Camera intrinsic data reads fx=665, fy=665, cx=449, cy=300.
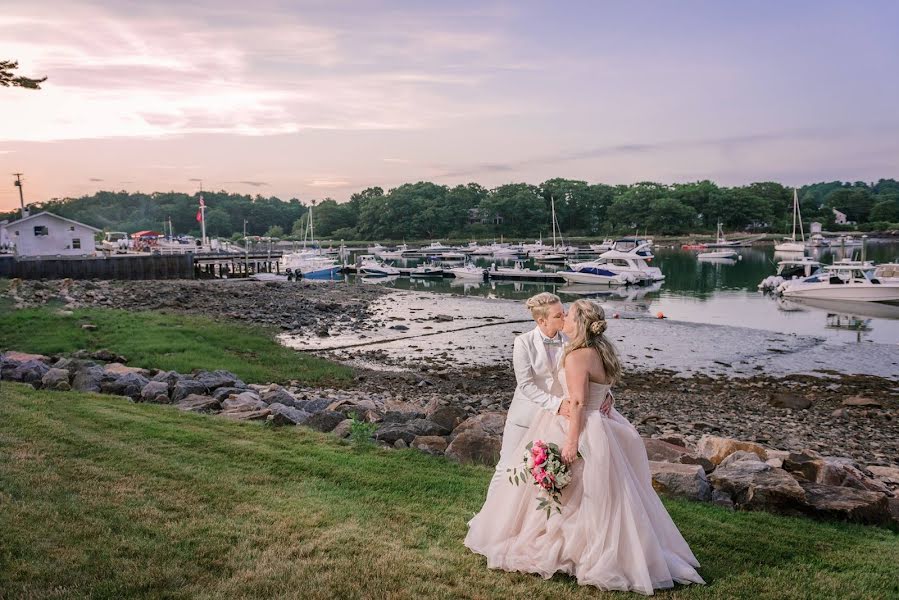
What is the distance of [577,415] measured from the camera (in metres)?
5.54

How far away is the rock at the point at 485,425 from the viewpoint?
34.8 feet

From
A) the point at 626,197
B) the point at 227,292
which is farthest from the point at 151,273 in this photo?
the point at 626,197

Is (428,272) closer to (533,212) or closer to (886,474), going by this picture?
(886,474)

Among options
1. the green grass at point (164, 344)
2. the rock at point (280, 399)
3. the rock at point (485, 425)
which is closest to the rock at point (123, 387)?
the rock at point (280, 399)

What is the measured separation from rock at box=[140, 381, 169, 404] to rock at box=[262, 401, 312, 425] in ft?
8.23

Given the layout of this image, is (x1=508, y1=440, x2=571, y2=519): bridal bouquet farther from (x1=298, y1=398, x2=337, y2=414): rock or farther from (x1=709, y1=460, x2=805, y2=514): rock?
(x1=298, y1=398, x2=337, y2=414): rock

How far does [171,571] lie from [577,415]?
11.6 ft

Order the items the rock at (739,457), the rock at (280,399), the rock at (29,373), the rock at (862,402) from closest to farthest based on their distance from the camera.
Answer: the rock at (739,457)
the rock at (29,373)
the rock at (280,399)
the rock at (862,402)

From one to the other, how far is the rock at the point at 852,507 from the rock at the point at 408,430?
5351 millimetres

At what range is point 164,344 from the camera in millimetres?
20266

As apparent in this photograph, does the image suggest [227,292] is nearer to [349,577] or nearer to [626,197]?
[349,577]

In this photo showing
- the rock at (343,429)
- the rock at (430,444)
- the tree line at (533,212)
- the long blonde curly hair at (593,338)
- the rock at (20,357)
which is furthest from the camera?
the tree line at (533,212)

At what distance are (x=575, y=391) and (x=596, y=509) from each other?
0.97 meters

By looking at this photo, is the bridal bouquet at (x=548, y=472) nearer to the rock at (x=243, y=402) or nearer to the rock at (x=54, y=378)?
the rock at (x=243, y=402)
